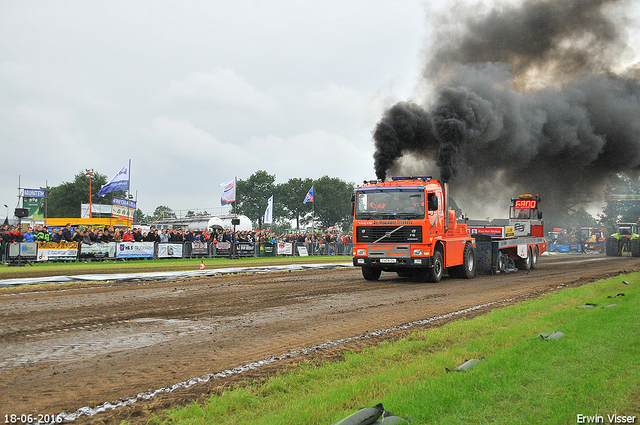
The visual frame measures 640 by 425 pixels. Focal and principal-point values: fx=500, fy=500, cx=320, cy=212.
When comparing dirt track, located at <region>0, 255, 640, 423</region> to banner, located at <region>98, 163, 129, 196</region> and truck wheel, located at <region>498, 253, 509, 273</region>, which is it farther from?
banner, located at <region>98, 163, 129, 196</region>

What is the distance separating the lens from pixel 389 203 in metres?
15.6

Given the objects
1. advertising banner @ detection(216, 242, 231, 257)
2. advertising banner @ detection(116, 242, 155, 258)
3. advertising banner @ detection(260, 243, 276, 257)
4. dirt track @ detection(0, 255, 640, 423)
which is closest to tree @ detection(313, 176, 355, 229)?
advertising banner @ detection(260, 243, 276, 257)

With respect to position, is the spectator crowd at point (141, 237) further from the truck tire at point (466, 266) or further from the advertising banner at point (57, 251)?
the truck tire at point (466, 266)

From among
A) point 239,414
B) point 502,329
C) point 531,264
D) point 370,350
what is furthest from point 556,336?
point 531,264

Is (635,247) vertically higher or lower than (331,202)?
lower

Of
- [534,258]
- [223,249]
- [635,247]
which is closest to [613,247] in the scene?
[635,247]

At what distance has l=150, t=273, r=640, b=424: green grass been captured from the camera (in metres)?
3.86

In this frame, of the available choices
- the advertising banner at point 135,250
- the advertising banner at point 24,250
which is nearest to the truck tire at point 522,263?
the advertising banner at point 135,250

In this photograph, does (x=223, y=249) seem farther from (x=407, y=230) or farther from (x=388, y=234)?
(x=407, y=230)

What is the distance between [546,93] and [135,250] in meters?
24.5

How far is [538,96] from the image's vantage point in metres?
28.7

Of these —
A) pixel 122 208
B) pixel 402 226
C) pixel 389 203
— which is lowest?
pixel 402 226

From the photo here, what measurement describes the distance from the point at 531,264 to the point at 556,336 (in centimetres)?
1885

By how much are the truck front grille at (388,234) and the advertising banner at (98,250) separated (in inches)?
573
